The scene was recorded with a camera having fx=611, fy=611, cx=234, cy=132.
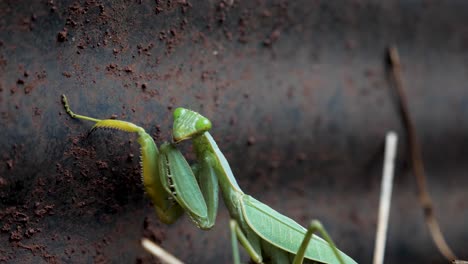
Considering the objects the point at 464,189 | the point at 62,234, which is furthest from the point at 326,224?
the point at 62,234

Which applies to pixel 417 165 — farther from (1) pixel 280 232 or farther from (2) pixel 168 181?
(2) pixel 168 181

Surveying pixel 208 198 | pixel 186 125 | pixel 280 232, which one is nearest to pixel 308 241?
pixel 280 232

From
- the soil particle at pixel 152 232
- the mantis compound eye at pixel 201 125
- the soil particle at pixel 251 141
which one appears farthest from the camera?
the soil particle at pixel 251 141

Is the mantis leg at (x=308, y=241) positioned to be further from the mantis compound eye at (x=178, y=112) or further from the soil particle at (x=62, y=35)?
the soil particle at (x=62, y=35)

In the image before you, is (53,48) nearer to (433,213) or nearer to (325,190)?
(325,190)

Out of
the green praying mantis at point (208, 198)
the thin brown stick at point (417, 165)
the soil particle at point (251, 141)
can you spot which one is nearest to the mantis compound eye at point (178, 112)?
the green praying mantis at point (208, 198)

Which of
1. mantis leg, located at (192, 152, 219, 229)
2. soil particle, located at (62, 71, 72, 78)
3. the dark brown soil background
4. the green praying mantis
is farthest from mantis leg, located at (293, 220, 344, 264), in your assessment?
soil particle, located at (62, 71, 72, 78)

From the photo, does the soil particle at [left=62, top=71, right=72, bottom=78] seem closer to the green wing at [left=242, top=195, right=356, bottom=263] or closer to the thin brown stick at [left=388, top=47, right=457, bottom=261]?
the green wing at [left=242, top=195, right=356, bottom=263]
